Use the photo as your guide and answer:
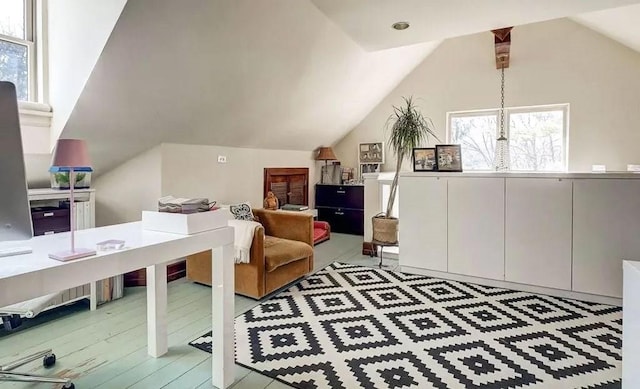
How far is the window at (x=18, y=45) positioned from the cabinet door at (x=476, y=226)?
3.56 meters

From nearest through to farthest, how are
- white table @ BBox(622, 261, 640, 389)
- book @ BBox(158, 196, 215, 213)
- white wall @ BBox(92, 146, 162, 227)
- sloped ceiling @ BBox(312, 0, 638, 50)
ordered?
white table @ BBox(622, 261, 640, 389), book @ BBox(158, 196, 215, 213), sloped ceiling @ BBox(312, 0, 638, 50), white wall @ BBox(92, 146, 162, 227)

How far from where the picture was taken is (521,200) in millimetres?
3230

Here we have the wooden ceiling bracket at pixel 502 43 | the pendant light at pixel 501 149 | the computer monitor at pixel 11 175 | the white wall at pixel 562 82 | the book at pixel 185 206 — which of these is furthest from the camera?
the pendant light at pixel 501 149

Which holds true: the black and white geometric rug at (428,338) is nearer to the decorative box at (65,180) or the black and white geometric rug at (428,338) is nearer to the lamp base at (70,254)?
the lamp base at (70,254)

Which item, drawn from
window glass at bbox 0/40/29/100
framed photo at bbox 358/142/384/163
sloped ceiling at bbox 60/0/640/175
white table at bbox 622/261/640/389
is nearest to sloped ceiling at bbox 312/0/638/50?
sloped ceiling at bbox 60/0/640/175

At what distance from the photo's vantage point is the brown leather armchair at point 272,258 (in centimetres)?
300

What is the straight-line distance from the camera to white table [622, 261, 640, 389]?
1208 mm

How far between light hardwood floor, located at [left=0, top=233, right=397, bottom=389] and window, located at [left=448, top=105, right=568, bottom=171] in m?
4.29

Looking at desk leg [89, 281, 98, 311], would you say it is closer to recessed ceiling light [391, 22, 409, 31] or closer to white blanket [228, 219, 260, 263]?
white blanket [228, 219, 260, 263]

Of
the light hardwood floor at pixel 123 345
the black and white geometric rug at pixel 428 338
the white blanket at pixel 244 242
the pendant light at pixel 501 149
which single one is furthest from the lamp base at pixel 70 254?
the pendant light at pixel 501 149

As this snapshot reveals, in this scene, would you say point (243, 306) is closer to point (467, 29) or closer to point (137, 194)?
point (137, 194)

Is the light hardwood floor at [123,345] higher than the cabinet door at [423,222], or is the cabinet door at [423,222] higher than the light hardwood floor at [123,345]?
the cabinet door at [423,222]

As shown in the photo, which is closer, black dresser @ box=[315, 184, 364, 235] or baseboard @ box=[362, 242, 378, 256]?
baseboard @ box=[362, 242, 378, 256]

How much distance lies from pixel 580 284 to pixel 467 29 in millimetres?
2505
